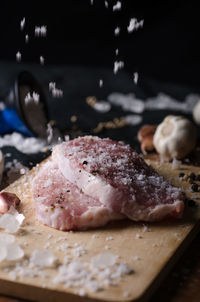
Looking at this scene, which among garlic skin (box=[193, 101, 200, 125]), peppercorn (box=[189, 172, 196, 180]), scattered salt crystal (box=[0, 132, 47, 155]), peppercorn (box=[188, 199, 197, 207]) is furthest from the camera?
garlic skin (box=[193, 101, 200, 125])

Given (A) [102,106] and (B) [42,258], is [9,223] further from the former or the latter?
(A) [102,106]

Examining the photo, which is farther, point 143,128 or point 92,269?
point 143,128

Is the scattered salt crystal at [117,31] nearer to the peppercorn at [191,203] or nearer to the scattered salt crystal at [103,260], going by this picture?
the peppercorn at [191,203]

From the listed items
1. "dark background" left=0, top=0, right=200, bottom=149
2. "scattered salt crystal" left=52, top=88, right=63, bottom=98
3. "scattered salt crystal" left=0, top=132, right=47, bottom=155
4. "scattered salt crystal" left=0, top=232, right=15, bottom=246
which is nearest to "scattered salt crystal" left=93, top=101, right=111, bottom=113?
"dark background" left=0, top=0, right=200, bottom=149

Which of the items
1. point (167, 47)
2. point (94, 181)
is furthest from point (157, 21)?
point (94, 181)

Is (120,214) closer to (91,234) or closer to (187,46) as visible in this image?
(91,234)

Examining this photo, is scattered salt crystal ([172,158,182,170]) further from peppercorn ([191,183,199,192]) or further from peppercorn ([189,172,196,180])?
peppercorn ([191,183,199,192])

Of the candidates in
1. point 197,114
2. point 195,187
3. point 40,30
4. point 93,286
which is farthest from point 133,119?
point 93,286
